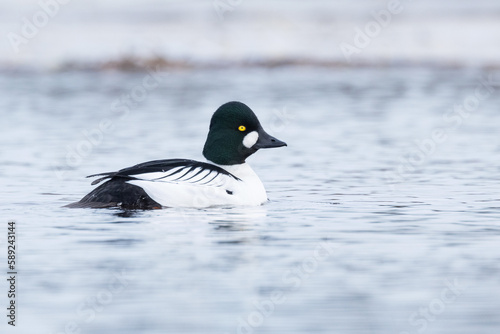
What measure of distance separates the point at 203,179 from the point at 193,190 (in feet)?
0.54

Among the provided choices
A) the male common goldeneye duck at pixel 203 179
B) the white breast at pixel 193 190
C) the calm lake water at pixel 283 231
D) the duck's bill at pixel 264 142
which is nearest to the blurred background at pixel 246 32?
the calm lake water at pixel 283 231

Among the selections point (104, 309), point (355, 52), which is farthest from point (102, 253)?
point (355, 52)

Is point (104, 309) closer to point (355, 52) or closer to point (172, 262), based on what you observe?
point (172, 262)

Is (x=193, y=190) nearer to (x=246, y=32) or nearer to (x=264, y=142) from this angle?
(x=264, y=142)

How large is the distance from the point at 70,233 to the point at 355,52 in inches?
845

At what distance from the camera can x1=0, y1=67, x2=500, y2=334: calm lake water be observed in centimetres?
698

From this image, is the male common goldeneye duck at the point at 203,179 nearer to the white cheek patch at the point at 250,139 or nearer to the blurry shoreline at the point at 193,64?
the white cheek patch at the point at 250,139

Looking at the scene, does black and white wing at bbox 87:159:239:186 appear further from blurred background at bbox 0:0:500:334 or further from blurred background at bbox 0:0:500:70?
blurred background at bbox 0:0:500:70

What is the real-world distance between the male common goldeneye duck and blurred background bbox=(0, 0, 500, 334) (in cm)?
20

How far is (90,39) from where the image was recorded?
110ft

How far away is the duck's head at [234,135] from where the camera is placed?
37.7 feet

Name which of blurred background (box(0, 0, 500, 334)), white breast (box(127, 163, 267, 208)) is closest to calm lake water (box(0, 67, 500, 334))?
blurred background (box(0, 0, 500, 334))

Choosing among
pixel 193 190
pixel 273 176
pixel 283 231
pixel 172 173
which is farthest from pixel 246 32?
pixel 283 231

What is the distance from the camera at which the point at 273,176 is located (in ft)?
45.5
